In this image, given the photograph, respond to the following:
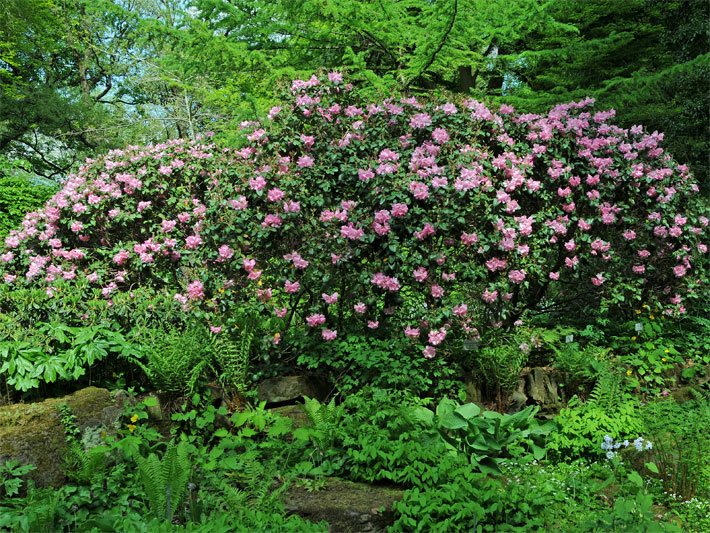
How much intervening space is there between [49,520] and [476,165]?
12.9ft

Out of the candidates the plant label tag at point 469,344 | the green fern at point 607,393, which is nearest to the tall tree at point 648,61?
the plant label tag at point 469,344

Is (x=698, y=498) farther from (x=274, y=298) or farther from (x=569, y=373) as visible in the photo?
(x=274, y=298)

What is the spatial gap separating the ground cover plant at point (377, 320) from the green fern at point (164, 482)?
14 mm

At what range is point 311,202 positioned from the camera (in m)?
5.18

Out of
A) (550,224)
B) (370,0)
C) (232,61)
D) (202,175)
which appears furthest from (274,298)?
(370,0)

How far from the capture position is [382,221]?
4980mm

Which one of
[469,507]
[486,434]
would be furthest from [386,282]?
[469,507]

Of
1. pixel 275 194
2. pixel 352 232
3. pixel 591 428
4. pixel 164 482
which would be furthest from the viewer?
pixel 275 194

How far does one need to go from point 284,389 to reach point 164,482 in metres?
1.75

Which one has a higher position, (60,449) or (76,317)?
(76,317)

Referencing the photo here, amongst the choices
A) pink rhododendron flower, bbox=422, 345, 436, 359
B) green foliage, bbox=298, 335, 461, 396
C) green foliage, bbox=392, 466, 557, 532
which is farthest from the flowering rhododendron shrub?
green foliage, bbox=392, 466, 557, 532

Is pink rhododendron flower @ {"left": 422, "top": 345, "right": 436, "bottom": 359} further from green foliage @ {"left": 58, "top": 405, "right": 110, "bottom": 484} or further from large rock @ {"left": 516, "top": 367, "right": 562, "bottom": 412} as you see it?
green foliage @ {"left": 58, "top": 405, "right": 110, "bottom": 484}

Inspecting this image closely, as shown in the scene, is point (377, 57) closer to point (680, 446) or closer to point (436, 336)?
point (436, 336)

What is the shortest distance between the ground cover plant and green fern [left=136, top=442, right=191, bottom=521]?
14 mm
